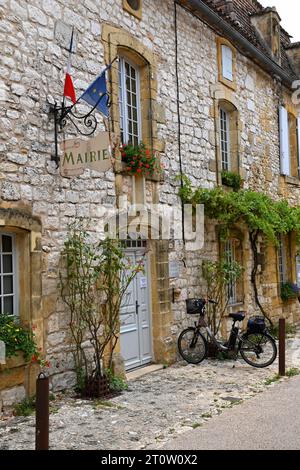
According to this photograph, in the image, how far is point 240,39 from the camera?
34.6 feet

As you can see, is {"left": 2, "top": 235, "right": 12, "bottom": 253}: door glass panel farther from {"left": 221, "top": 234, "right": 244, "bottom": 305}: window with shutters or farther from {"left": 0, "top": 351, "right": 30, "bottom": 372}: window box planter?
{"left": 221, "top": 234, "right": 244, "bottom": 305}: window with shutters

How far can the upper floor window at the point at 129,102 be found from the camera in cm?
774

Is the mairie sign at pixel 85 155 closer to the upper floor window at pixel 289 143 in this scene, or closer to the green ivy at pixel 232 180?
the green ivy at pixel 232 180

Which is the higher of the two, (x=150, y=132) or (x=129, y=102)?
(x=129, y=102)

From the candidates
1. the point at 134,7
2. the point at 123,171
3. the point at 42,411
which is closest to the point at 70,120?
the point at 123,171

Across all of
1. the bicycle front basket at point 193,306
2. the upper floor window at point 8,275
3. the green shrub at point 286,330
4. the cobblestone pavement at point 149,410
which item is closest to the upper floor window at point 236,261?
the green shrub at point 286,330

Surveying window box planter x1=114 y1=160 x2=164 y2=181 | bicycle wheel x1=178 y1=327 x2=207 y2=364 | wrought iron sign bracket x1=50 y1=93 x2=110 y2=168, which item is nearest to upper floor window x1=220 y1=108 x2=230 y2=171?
window box planter x1=114 y1=160 x2=164 y2=181

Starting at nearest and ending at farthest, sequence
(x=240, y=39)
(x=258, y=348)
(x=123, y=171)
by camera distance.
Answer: (x=123, y=171)
(x=258, y=348)
(x=240, y=39)

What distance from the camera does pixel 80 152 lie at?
236 inches

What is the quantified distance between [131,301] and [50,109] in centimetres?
303

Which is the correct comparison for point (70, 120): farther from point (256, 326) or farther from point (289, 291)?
point (289, 291)

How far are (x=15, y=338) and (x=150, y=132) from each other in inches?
157
